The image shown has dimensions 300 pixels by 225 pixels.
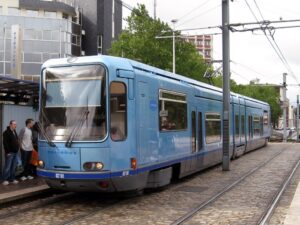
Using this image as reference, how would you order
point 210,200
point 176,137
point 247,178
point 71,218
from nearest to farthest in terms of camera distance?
point 71,218
point 210,200
point 176,137
point 247,178

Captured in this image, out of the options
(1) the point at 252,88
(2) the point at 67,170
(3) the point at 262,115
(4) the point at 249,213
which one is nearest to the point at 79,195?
(2) the point at 67,170

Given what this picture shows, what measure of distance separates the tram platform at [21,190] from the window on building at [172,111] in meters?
3.22

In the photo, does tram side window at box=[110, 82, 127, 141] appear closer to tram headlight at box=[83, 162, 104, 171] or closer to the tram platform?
tram headlight at box=[83, 162, 104, 171]

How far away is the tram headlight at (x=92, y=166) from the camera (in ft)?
34.1

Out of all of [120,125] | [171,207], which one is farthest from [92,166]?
[171,207]

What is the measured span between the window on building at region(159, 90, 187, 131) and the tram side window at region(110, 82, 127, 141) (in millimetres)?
2036

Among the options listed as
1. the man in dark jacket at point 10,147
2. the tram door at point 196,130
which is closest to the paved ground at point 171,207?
the tram door at point 196,130

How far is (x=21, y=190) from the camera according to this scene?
473 inches

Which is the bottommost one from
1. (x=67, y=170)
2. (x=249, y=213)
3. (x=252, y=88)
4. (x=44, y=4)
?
(x=249, y=213)

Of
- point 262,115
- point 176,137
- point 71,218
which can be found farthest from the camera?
point 262,115

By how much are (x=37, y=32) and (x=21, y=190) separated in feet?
128

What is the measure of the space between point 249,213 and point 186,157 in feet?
15.2

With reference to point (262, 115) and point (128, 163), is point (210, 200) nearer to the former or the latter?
point (128, 163)

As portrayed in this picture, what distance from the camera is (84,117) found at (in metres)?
10.6
